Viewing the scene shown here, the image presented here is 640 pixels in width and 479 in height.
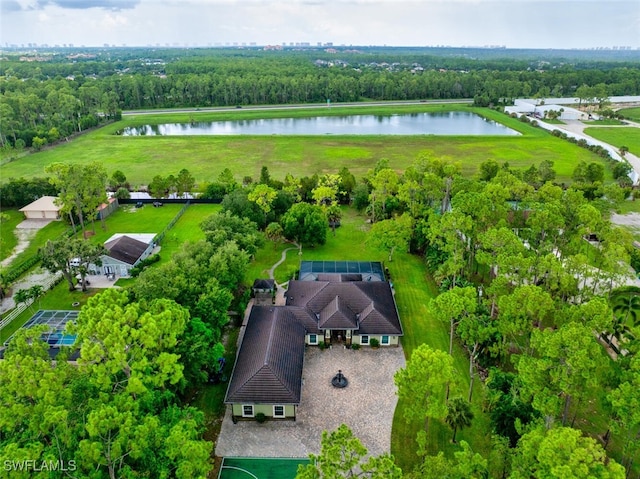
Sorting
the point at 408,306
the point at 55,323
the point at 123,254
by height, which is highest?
the point at 123,254

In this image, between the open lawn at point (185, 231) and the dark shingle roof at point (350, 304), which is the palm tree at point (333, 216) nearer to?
the open lawn at point (185, 231)

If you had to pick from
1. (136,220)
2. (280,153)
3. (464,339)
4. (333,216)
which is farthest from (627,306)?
(280,153)

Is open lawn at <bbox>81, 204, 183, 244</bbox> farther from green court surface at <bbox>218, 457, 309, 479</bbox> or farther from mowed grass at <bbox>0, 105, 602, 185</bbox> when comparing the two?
green court surface at <bbox>218, 457, 309, 479</bbox>

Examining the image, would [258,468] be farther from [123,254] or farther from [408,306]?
[123,254]

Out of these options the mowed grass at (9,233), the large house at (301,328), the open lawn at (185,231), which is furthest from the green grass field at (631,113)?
the mowed grass at (9,233)

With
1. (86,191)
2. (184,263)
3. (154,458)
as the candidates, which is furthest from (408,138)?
(154,458)

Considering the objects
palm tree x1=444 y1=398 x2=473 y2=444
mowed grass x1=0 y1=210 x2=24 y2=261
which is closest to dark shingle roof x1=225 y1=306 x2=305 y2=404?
palm tree x1=444 y1=398 x2=473 y2=444
